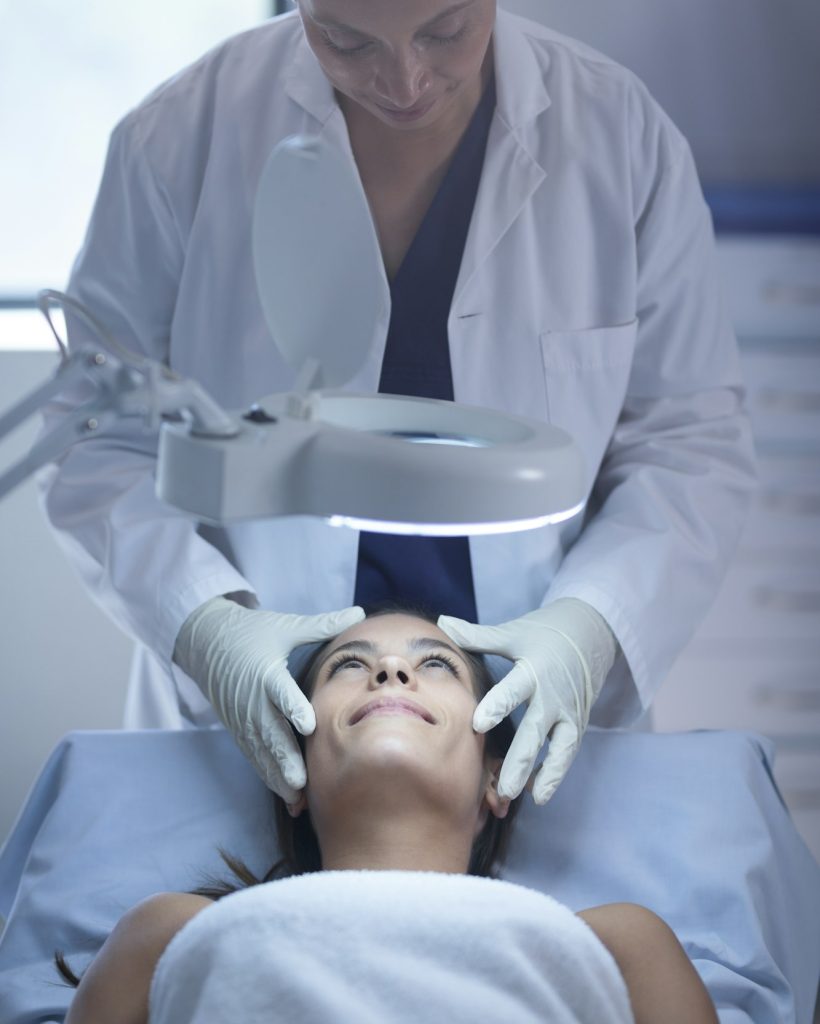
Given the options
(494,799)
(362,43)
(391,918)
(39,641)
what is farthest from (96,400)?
(39,641)

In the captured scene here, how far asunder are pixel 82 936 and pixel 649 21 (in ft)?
6.24

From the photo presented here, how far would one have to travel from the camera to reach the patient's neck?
4.35 ft

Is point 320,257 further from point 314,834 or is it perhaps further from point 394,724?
point 314,834

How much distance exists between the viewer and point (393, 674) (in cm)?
138

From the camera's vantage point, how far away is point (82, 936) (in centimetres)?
136

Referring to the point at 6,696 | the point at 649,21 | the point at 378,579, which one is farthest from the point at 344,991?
the point at 649,21

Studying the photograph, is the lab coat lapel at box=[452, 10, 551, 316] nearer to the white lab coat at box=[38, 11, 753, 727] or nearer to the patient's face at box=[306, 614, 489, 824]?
the white lab coat at box=[38, 11, 753, 727]

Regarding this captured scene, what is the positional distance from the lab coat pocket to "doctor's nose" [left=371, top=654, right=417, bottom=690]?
0.35m

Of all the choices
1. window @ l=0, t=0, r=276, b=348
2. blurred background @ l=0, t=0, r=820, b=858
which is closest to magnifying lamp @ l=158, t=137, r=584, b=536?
blurred background @ l=0, t=0, r=820, b=858

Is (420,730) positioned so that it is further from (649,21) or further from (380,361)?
(649,21)

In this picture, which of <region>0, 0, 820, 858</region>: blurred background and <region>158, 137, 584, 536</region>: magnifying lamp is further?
<region>0, 0, 820, 858</region>: blurred background

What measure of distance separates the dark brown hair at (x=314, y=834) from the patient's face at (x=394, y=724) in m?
0.04

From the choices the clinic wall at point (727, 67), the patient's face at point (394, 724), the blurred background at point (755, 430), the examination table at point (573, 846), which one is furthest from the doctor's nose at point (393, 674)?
the clinic wall at point (727, 67)

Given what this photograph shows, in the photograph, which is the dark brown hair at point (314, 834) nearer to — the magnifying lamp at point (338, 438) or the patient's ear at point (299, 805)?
the patient's ear at point (299, 805)
